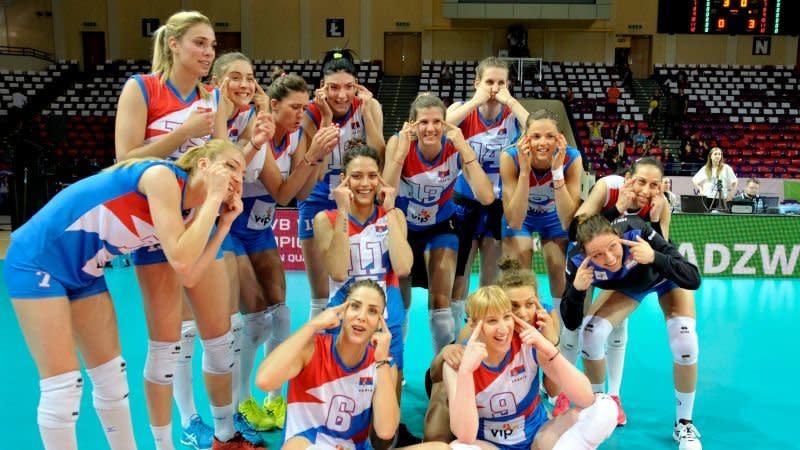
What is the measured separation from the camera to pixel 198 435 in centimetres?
353

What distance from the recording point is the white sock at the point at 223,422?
131 inches

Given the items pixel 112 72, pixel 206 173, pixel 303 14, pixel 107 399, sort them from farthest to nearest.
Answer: pixel 303 14, pixel 112 72, pixel 107 399, pixel 206 173

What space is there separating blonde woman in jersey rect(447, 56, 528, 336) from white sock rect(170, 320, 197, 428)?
5.86 feet

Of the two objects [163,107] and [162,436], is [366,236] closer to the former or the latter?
[163,107]

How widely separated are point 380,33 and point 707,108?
31.8 ft

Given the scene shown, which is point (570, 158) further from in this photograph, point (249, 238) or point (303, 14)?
point (303, 14)

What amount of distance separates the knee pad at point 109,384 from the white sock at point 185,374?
676mm

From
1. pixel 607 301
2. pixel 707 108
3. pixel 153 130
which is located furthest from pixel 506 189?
pixel 707 108

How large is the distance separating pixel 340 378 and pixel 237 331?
0.84 m

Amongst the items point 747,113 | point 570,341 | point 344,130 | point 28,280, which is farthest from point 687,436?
point 747,113

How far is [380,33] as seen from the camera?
2127 cm

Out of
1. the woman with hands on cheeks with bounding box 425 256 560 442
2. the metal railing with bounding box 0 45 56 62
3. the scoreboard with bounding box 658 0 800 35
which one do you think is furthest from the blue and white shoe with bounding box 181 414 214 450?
the metal railing with bounding box 0 45 56 62

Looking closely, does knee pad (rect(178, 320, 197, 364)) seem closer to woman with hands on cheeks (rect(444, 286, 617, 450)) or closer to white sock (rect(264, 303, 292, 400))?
white sock (rect(264, 303, 292, 400))

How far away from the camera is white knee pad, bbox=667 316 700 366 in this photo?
360 centimetres
